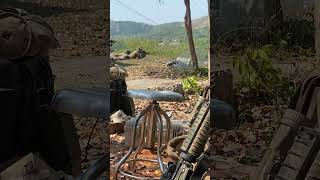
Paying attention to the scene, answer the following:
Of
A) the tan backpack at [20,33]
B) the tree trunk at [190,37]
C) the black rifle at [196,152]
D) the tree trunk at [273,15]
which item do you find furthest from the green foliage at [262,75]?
the tree trunk at [190,37]

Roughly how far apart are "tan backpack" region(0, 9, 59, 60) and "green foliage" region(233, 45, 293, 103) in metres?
1.11

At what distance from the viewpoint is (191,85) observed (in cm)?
374

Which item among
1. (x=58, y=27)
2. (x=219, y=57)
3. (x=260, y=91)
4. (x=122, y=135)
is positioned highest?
(x=58, y=27)

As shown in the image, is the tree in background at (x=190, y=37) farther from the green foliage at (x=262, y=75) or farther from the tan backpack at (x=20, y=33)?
the tan backpack at (x=20, y=33)

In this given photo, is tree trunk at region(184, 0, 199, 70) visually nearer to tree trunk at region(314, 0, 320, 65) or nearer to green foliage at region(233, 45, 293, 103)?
green foliage at region(233, 45, 293, 103)

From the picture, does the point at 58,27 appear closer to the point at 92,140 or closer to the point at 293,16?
the point at 92,140

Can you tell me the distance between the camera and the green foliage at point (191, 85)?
3641mm

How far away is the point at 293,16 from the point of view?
2.34 m

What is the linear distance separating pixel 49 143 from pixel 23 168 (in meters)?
0.21

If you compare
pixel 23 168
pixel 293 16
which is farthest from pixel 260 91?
pixel 23 168

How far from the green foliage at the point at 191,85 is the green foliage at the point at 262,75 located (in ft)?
3.70

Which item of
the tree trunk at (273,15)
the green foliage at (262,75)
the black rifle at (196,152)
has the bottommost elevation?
the black rifle at (196,152)

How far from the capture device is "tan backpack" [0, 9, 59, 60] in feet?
8.10

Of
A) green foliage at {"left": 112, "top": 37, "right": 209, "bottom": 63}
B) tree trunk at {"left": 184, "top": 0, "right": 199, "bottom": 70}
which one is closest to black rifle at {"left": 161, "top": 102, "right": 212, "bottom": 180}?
tree trunk at {"left": 184, "top": 0, "right": 199, "bottom": 70}
